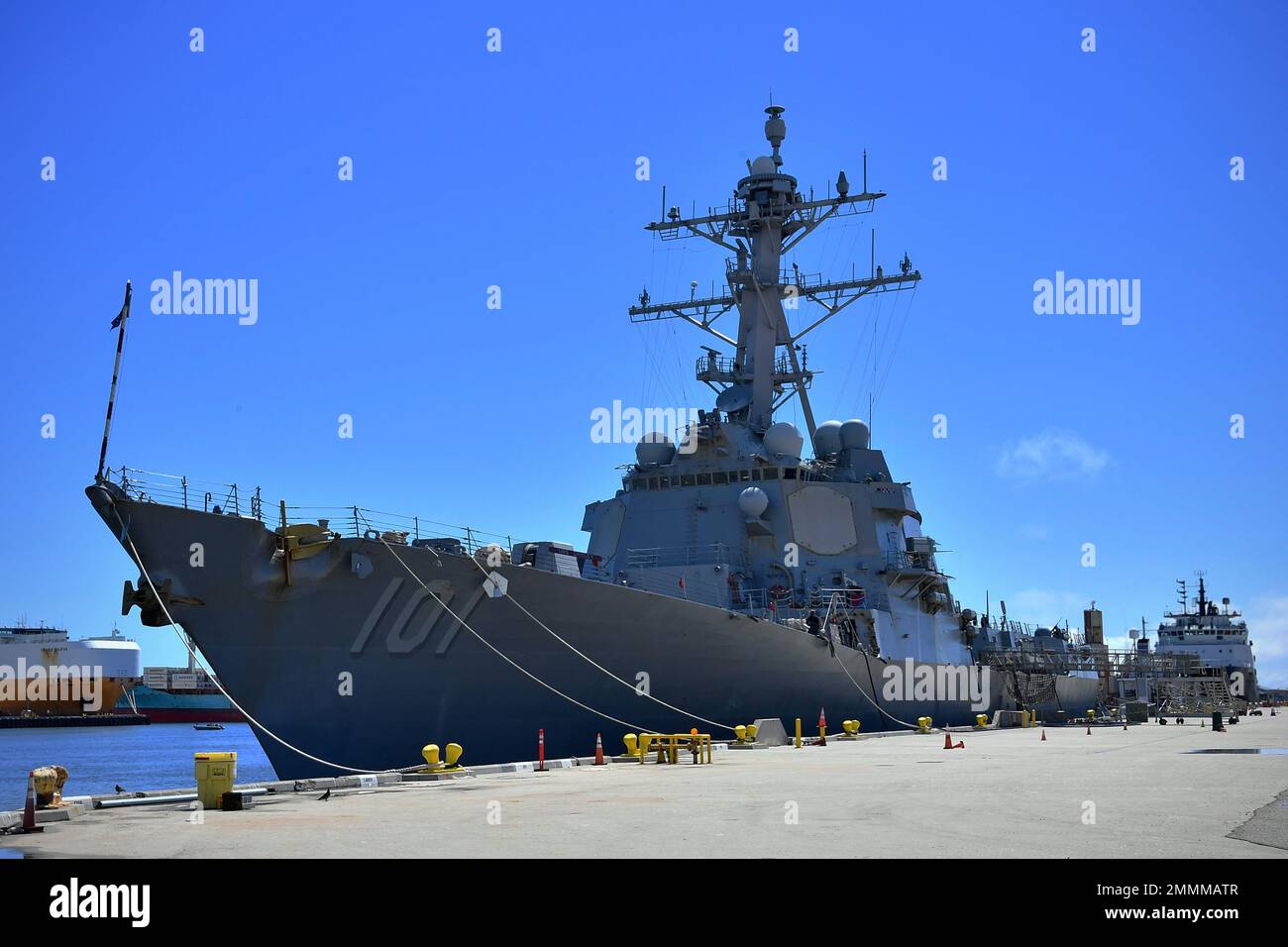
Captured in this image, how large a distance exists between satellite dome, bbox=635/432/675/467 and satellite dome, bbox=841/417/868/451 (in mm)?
4319

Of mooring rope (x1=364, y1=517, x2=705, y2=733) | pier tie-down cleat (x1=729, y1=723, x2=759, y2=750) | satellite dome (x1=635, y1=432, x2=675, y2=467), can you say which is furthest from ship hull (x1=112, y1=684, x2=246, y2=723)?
mooring rope (x1=364, y1=517, x2=705, y2=733)

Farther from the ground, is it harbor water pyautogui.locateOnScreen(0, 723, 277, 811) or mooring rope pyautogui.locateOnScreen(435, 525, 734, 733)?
mooring rope pyautogui.locateOnScreen(435, 525, 734, 733)

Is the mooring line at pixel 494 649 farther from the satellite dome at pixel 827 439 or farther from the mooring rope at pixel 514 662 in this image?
the satellite dome at pixel 827 439

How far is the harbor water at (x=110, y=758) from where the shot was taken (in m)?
26.5

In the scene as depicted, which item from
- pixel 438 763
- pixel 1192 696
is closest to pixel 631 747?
pixel 438 763

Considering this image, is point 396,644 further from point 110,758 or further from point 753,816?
point 110,758

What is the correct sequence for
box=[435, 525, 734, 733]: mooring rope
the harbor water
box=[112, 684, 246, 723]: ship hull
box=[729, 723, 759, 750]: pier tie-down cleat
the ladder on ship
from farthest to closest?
box=[112, 684, 246, 723]: ship hull → the ladder on ship → the harbor water → box=[729, 723, 759, 750]: pier tie-down cleat → box=[435, 525, 734, 733]: mooring rope

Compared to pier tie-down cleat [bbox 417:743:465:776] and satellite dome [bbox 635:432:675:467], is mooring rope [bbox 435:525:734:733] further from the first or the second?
satellite dome [bbox 635:432:675:467]

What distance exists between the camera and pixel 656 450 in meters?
26.1

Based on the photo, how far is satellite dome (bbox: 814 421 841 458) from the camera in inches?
1110

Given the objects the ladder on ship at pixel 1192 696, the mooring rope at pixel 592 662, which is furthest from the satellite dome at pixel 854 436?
the ladder on ship at pixel 1192 696
